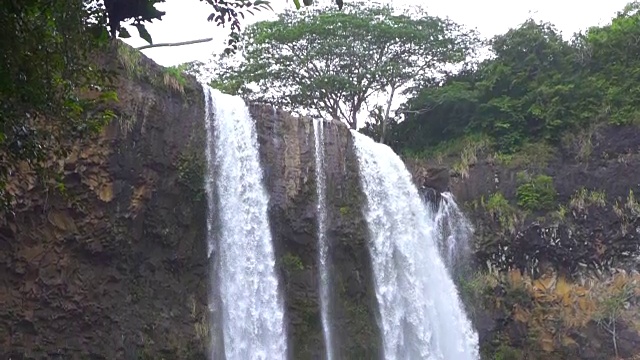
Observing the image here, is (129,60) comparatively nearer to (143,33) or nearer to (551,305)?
(143,33)

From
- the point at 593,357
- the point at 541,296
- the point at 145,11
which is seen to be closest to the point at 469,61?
the point at 541,296

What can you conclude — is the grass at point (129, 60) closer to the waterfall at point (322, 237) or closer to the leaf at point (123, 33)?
the waterfall at point (322, 237)

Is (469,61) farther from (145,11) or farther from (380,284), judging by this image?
(145,11)

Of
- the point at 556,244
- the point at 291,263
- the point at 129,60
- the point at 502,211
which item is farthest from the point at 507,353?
the point at 129,60

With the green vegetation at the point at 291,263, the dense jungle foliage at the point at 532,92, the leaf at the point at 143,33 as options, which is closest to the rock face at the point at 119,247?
the green vegetation at the point at 291,263

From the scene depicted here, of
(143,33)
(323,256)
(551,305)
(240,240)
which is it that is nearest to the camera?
(143,33)

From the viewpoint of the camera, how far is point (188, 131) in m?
14.3

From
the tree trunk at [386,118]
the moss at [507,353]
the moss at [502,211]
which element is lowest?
the moss at [507,353]

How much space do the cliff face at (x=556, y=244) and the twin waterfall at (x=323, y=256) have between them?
776mm

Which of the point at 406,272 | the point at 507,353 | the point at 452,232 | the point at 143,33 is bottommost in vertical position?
the point at 507,353

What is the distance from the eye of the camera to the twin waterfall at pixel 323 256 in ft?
45.2

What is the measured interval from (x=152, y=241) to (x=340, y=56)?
36.5 ft

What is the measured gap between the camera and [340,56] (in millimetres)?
22375

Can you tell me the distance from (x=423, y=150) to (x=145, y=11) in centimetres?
1876
